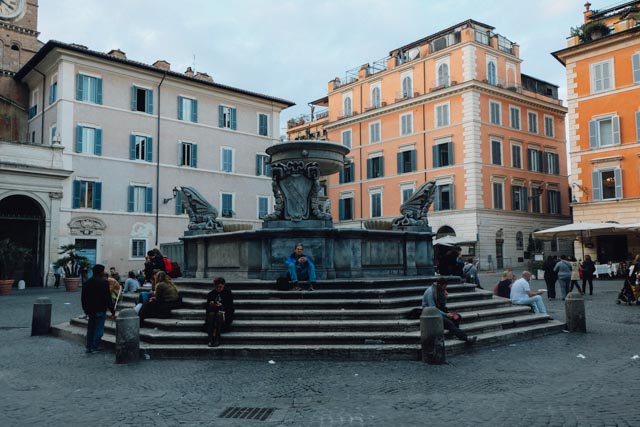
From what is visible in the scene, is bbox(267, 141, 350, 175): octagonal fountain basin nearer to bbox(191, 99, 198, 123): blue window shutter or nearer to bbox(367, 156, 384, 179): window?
bbox(191, 99, 198, 123): blue window shutter

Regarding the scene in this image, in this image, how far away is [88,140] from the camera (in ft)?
102

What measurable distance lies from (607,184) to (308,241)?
2599 cm

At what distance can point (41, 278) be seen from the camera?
94.8ft

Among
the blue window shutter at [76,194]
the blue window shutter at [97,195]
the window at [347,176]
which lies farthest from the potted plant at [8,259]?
the window at [347,176]

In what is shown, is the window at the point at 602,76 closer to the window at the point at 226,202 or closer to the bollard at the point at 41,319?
the window at the point at 226,202

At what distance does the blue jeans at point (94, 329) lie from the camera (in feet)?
31.5

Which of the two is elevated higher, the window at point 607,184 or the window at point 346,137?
the window at point 346,137

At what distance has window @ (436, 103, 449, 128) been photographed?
40000 mm

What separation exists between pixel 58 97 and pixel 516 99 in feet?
101

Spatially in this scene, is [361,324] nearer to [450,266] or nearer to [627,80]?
[450,266]

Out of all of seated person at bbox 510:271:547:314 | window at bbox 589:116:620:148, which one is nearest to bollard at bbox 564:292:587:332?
seated person at bbox 510:271:547:314

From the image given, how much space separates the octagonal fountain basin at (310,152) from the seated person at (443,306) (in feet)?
15.5

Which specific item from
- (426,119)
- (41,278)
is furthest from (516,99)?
(41,278)

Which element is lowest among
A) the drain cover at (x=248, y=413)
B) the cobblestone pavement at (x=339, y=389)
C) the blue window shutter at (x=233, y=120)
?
the drain cover at (x=248, y=413)
